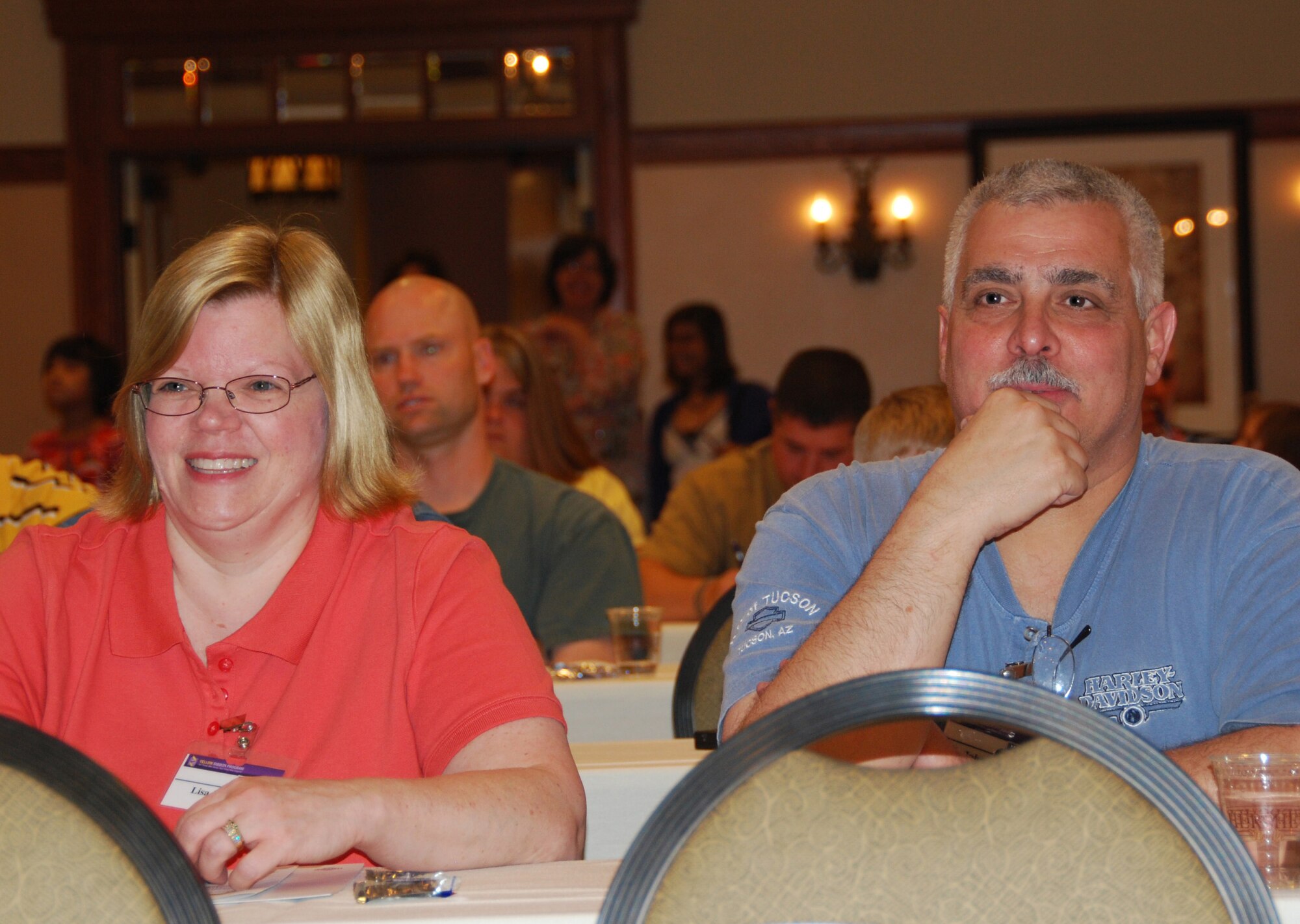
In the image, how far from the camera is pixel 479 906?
1.11 m

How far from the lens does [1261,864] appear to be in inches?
47.3

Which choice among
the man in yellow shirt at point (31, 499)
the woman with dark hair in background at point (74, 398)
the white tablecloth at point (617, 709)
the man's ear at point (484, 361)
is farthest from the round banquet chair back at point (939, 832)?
the woman with dark hair in background at point (74, 398)

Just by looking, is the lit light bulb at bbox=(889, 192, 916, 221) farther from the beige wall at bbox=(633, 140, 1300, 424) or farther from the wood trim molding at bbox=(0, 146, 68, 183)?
the wood trim molding at bbox=(0, 146, 68, 183)

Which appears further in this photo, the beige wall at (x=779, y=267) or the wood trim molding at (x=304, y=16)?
the beige wall at (x=779, y=267)

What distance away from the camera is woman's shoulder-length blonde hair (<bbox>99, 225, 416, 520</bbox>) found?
5.55 feet

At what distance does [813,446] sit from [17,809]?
3042mm

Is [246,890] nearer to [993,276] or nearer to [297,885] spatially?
[297,885]

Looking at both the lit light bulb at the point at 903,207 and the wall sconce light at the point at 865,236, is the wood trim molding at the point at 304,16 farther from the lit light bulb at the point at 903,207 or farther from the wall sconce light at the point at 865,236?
the lit light bulb at the point at 903,207

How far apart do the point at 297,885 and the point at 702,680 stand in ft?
3.82

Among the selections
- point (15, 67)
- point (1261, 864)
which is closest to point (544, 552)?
point (1261, 864)

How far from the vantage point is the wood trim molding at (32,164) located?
7.16 meters

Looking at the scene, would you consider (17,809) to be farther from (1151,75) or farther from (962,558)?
(1151,75)

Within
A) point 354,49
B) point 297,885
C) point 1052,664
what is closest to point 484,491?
point 1052,664

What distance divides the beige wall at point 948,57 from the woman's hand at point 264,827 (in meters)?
6.09
